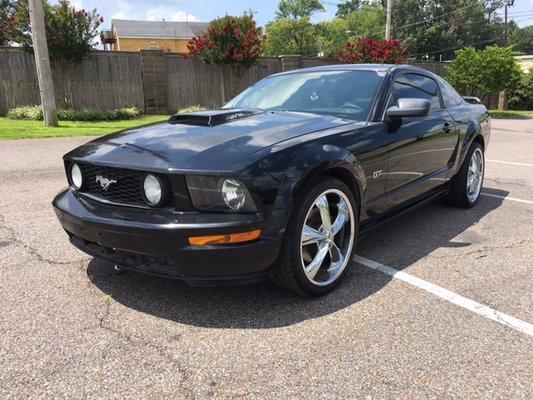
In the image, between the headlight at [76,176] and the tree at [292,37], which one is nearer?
the headlight at [76,176]

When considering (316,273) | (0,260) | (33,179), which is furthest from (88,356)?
(33,179)

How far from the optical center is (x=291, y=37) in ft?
210

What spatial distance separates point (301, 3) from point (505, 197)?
240 ft

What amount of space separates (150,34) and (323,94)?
58486mm

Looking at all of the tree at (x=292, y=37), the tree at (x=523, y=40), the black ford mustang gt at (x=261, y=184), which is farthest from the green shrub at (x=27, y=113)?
the tree at (x=523, y=40)

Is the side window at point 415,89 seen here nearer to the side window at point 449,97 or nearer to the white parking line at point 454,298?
the side window at point 449,97

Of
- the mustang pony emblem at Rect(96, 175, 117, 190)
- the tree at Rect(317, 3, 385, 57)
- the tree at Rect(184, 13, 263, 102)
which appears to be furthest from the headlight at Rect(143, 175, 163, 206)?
the tree at Rect(317, 3, 385, 57)

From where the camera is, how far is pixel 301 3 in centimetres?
7288

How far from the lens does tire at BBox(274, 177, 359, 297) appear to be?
2881 mm

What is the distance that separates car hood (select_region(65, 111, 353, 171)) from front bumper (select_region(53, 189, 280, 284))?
0.93ft

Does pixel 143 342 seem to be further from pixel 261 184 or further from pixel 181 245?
pixel 261 184

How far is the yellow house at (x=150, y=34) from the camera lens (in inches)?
2226

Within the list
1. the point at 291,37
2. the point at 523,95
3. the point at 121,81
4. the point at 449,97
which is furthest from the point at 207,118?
the point at 291,37

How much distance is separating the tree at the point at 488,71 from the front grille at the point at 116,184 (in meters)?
23.4
